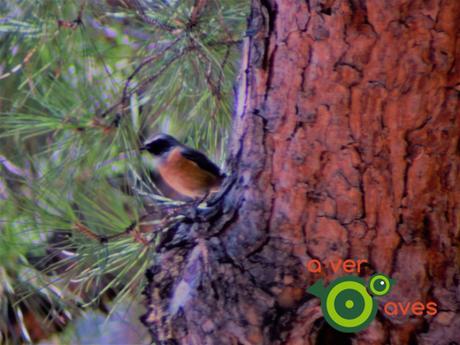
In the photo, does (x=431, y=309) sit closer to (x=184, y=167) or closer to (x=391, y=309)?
(x=391, y=309)

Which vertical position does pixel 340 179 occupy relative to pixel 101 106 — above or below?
below

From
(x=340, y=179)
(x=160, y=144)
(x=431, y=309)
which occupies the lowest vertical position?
(x=431, y=309)

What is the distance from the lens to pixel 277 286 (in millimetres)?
799

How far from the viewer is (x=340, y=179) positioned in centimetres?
80

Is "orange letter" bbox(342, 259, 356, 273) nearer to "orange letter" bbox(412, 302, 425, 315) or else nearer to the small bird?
"orange letter" bbox(412, 302, 425, 315)

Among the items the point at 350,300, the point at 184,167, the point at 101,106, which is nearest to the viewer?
the point at 350,300

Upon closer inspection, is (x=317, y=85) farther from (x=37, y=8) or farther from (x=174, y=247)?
(x=37, y=8)

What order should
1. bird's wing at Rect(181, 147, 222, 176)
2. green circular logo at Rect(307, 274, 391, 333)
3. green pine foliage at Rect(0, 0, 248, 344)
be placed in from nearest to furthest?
green circular logo at Rect(307, 274, 391, 333), green pine foliage at Rect(0, 0, 248, 344), bird's wing at Rect(181, 147, 222, 176)

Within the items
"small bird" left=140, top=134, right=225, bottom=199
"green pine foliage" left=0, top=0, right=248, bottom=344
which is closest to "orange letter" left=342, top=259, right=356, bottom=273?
"green pine foliage" left=0, top=0, right=248, bottom=344

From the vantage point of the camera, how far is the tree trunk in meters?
0.77

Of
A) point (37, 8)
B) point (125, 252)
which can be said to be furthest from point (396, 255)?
point (37, 8)

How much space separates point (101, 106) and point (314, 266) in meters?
0.50

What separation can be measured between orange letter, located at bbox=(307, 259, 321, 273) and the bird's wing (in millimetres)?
572

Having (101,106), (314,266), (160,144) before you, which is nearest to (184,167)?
(160,144)
